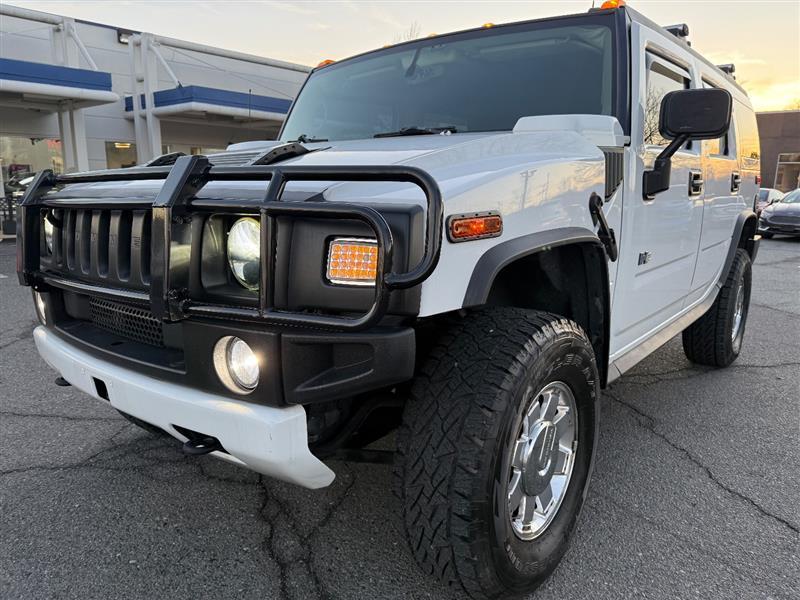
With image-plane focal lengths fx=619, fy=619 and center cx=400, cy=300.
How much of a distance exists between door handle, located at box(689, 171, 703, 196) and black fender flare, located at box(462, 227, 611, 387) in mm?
1198

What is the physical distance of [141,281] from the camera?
6.26 feet

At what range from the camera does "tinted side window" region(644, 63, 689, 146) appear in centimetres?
282

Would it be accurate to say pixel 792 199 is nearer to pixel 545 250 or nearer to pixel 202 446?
pixel 545 250

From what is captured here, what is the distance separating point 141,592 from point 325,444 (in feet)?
2.71

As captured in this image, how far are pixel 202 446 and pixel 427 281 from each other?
0.84m

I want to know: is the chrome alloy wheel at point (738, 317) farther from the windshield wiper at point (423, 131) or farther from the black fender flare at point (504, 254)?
the black fender flare at point (504, 254)

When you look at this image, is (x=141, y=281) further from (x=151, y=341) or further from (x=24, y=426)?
(x=24, y=426)

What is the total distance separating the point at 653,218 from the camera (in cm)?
286

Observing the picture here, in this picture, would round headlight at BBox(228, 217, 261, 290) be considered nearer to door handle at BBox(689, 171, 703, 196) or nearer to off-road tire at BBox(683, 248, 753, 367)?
door handle at BBox(689, 171, 703, 196)

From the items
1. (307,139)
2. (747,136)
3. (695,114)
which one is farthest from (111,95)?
(695,114)

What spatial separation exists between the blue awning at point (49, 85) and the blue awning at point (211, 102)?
137 cm

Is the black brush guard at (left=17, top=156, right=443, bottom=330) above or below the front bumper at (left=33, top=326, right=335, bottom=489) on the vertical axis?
above

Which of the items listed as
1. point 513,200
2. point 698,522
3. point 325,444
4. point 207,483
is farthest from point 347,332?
point 698,522

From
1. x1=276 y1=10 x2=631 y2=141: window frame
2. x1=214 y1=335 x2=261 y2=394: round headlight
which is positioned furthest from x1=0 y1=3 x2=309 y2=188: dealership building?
x1=214 y1=335 x2=261 y2=394: round headlight
